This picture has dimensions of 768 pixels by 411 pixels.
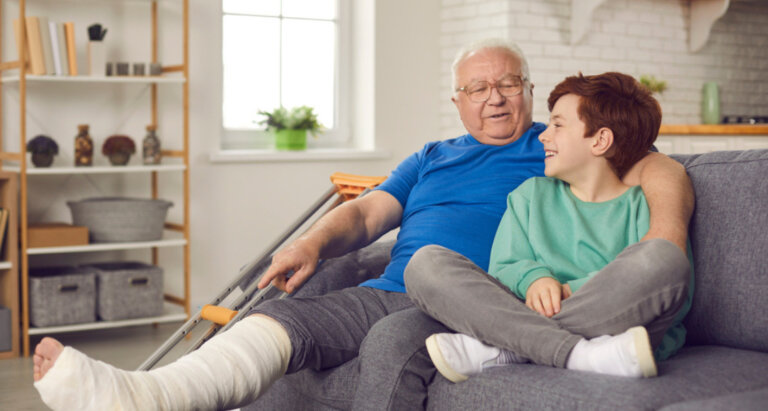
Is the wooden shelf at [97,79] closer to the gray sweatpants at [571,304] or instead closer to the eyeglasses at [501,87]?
the eyeglasses at [501,87]

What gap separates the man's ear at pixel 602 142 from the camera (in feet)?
6.91

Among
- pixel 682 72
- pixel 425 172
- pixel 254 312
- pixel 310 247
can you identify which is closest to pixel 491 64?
pixel 425 172

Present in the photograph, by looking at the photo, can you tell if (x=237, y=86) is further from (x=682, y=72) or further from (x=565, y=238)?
(x=565, y=238)

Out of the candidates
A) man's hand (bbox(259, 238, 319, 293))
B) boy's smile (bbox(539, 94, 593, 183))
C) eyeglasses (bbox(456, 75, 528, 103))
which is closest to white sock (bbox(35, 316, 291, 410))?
man's hand (bbox(259, 238, 319, 293))

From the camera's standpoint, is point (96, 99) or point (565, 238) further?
point (96, 99)

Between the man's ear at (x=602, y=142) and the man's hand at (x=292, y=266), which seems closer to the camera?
the man's ear at (x=602, y=142)

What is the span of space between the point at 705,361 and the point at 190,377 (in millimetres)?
1027

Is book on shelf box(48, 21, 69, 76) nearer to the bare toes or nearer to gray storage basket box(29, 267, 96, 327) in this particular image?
gray storage basket box(29, 267, 96, 327)

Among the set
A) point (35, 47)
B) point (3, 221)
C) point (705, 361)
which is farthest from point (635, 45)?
point (705, 361)

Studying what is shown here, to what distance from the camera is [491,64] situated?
103 inches

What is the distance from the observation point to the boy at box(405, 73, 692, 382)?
171 centimetres

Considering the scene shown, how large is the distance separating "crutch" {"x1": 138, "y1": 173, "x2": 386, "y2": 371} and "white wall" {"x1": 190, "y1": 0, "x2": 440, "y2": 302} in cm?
186

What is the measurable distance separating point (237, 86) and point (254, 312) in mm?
2964

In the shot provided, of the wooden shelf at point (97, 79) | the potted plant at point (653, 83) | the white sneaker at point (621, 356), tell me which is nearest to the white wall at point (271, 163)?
the wooden shelf at point (97, 79)
